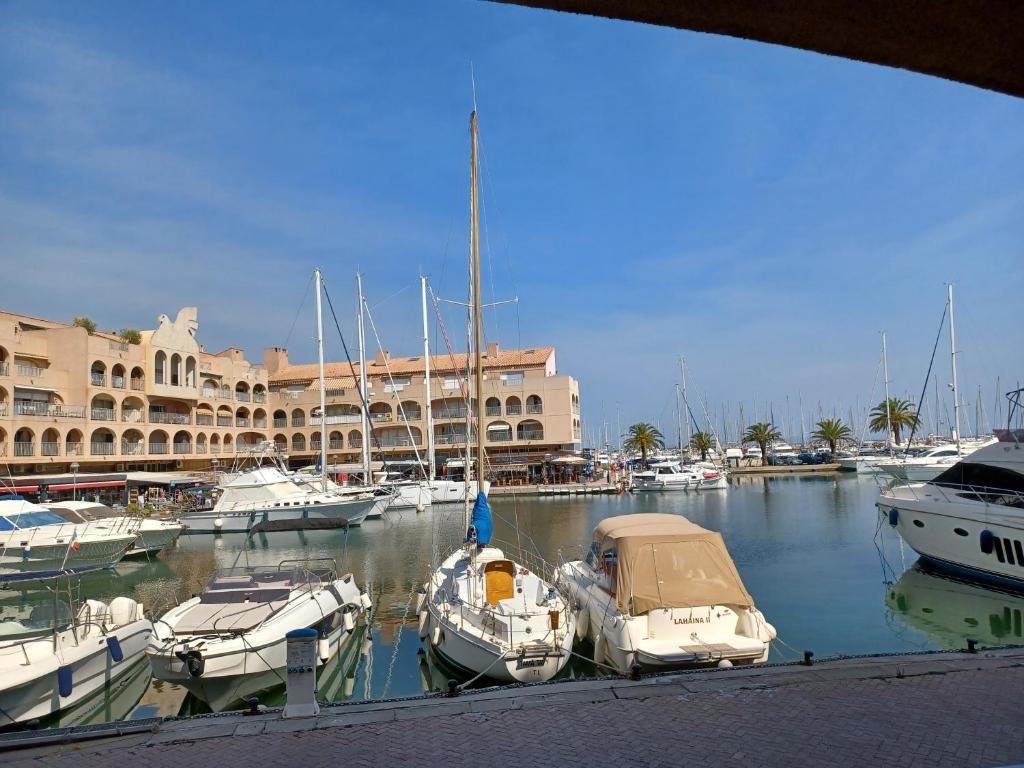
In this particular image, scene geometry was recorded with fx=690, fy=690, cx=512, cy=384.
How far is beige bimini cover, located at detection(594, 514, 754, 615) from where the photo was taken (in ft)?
37.5

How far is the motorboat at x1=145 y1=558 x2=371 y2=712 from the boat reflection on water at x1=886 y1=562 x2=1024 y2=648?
12758mm

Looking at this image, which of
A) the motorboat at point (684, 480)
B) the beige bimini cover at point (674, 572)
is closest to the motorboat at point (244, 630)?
the beige bimini cover at point (674, 572)

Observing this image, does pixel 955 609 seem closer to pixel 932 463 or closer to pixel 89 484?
pixel 932 463

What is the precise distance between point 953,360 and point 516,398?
3596 cm

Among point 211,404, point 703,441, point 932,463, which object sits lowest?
point 932,463

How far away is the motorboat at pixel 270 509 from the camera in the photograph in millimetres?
37875

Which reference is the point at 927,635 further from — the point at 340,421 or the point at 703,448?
the point at 703,448

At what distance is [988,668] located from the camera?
8.01 metres

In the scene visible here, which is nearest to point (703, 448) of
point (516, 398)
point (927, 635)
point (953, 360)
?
point (516, 398)

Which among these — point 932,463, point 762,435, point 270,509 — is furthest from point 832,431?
point 270,509

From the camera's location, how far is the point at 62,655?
10984 millimetres

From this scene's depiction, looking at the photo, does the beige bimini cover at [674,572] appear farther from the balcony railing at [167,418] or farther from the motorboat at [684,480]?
the balcony railing at [167,418]

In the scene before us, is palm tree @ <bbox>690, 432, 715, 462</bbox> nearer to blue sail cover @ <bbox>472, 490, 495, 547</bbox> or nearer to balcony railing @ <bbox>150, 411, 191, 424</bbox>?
balcony railing @ <bbox>150, 411, 191, 424</bbox>

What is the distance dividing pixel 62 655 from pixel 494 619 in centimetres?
691
